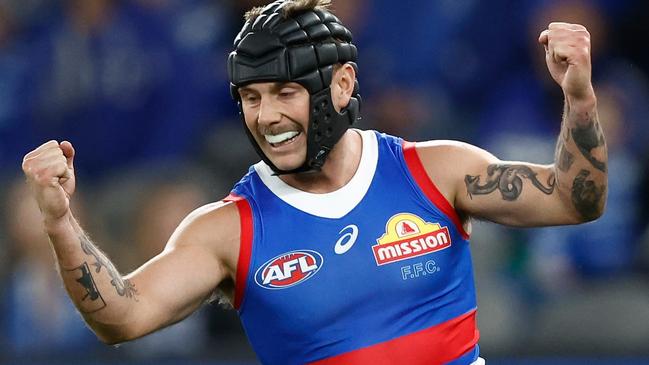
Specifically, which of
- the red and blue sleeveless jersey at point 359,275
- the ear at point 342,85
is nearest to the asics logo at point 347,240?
the red and blue sleeveless jersey at point 359,275

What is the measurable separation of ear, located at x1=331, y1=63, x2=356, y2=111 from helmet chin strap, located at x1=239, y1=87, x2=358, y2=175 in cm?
5

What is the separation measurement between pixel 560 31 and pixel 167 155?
16.0 feet

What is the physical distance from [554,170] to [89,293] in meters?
1.57

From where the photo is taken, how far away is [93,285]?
4.50 meters

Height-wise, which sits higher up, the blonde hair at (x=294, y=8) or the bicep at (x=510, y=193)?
the blonde hair at (x=294, y=8)

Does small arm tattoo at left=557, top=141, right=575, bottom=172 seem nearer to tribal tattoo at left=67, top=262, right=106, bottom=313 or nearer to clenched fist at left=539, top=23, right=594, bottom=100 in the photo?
clenched fist at left=539, top=23, right=594, bottom=100

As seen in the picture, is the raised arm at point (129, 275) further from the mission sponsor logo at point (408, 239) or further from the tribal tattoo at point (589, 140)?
the tribal tattoo at point (589, 140)

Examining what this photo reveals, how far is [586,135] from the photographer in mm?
4547

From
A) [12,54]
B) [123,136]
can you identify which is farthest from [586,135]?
[12,54]

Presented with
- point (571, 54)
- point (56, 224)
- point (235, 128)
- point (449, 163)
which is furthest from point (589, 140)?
point (235, 128)

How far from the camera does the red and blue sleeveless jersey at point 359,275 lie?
4789 mm

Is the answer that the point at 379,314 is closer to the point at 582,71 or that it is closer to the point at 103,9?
the point at 582,71

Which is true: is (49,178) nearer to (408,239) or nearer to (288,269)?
(288,269)

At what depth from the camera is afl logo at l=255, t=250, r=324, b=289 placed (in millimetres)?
4805
